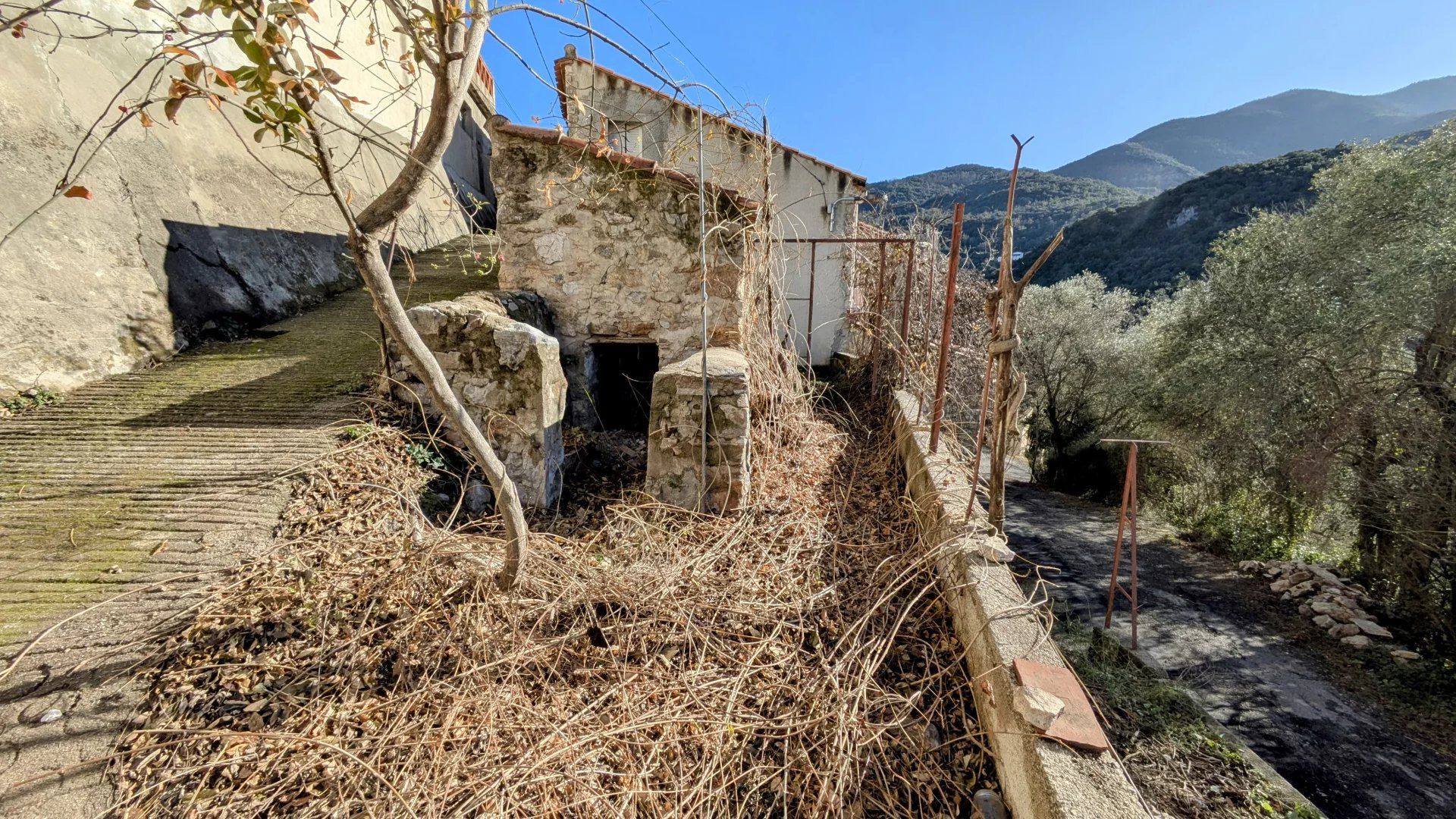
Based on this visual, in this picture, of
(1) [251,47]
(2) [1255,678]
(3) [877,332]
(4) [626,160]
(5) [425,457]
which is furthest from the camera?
(3) [877,332]

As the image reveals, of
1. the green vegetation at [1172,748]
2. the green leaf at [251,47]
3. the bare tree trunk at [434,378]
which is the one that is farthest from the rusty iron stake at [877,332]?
the green leaf at [251,47]

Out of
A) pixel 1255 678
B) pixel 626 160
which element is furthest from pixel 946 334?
pixel 1255 678

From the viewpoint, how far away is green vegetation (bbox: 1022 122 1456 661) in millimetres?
6730

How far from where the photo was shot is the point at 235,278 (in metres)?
5.32

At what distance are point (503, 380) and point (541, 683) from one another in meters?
2.14

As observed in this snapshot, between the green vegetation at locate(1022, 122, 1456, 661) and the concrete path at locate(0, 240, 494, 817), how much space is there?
11.6 meters

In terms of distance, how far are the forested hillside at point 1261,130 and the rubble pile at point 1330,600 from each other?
236 feet

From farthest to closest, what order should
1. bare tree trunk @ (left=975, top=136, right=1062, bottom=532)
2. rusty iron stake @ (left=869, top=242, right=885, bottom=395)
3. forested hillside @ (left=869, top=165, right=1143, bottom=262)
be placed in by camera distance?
forested hillside @ (left=869, top=165, right=1143, bottom=262) < rusty iron stake @ (left=869, top=242, right=885, bottom=395) < bare tree trunk @ (left=975, top=136, right=1062, bottom=532)

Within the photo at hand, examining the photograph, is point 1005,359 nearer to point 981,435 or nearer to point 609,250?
point 981,435

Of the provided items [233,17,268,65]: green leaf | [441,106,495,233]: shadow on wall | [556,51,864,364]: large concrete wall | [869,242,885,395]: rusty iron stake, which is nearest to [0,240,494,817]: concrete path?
[233,17,268,65]: green leaf

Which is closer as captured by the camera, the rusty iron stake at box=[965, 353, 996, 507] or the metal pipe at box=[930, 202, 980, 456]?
the rusty iron stake at box=[965, 353, 996, 507]

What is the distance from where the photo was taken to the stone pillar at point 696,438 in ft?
11.8

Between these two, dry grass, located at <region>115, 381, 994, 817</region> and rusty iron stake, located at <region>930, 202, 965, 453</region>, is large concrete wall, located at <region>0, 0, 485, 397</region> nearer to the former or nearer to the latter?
dry grass, located at <region>115, 381, 994, 817</region>

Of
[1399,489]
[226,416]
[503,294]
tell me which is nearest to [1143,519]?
[1399,489]
